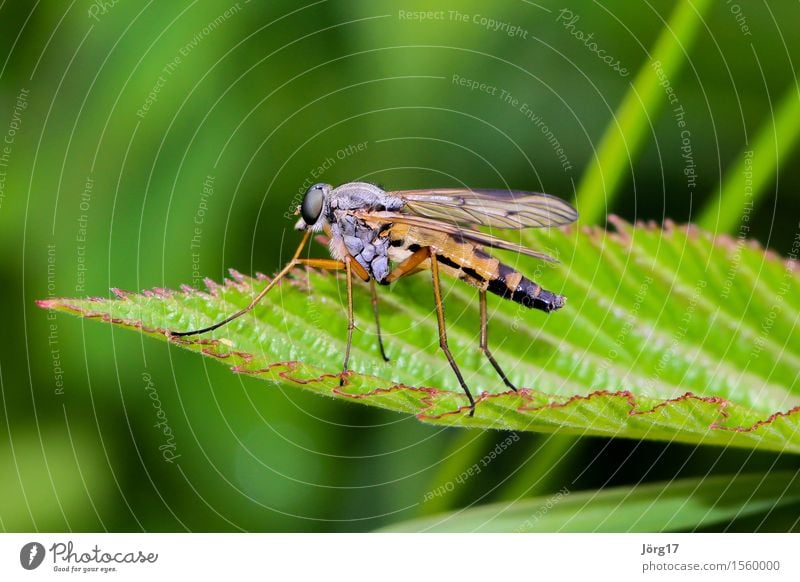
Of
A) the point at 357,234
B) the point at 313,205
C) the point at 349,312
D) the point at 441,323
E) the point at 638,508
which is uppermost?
the point at 313,205

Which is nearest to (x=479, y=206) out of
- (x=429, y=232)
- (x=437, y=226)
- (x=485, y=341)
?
(x=429, y=232)

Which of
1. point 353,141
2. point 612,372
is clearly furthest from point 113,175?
point 612,372

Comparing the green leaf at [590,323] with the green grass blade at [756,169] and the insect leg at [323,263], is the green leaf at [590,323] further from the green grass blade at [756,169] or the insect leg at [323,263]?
the green grass blade at [756,169]

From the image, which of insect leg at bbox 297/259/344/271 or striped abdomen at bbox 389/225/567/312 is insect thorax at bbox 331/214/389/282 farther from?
insect leg at bbox 297/259/344/271

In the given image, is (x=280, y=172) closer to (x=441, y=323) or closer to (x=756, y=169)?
(x=441, y=323)

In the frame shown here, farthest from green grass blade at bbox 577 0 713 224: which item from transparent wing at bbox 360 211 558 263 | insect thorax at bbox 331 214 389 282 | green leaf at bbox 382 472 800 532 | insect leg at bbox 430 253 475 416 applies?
green leaf at bbox 382 472 800 532

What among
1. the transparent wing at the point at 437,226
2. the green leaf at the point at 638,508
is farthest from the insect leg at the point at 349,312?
the green leaf at the point at 638,508

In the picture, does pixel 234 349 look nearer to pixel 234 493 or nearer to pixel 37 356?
pixel 234 493
